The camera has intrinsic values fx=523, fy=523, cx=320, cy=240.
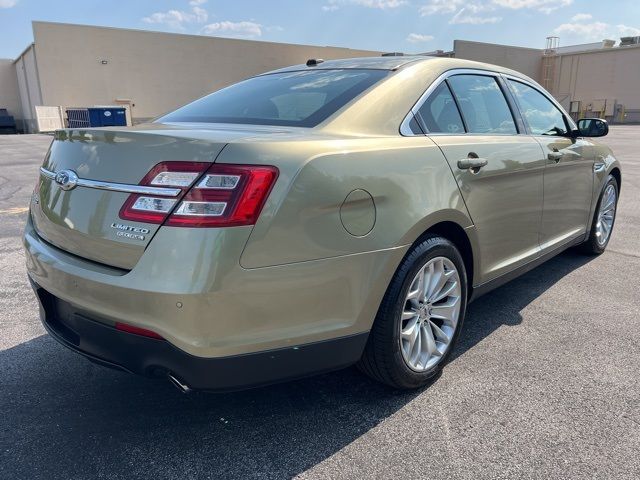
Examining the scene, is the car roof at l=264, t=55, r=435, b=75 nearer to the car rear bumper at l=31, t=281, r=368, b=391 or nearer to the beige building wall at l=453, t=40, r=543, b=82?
the car rear bumper at l=31, t=281, r=368, b=391

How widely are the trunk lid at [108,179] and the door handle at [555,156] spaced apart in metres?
2.38

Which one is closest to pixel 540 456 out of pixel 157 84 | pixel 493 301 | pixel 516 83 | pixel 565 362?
pixel 565 362

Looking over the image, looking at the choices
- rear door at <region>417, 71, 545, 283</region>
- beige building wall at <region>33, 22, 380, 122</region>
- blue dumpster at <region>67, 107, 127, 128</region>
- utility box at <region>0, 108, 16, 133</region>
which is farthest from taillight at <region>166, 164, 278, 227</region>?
utility box at <region>0, 108, 16, 133</region>

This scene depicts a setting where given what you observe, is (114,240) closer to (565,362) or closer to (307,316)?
(307,316)

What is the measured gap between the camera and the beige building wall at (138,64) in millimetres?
35094

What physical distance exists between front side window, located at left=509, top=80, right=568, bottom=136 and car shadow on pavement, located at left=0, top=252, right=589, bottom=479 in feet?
7.26

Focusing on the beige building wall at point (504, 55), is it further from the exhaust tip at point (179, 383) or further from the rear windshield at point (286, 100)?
the exhaust tip at point (179, 383)

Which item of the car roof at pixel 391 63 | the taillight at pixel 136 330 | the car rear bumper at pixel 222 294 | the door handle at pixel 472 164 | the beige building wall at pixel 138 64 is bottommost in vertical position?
the taillight at pixel 136 330

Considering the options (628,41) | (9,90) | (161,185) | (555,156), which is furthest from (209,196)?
(628,41)

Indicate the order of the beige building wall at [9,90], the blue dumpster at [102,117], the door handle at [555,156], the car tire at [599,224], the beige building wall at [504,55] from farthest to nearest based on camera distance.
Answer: the beige building wall at [9,90] < the beige building wall at [504,55] < the blue dumpster at [102,117] < the car tire at [599,224] < the door handle at [555,156]

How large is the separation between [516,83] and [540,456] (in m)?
2.61

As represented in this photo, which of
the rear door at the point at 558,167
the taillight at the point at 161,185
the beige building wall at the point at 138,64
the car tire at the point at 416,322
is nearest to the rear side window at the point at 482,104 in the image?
the rear door at the point at 558,167

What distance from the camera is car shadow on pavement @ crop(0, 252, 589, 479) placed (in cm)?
212

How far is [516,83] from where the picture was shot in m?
3.74
